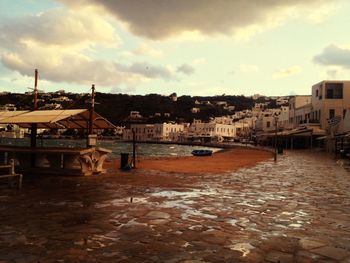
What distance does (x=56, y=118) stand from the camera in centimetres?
1834

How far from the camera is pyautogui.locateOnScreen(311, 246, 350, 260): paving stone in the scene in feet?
21.4

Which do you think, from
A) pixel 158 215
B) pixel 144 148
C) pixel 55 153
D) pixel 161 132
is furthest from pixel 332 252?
pixel 161 132

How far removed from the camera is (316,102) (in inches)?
2657

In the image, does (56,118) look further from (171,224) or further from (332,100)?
(332,100)

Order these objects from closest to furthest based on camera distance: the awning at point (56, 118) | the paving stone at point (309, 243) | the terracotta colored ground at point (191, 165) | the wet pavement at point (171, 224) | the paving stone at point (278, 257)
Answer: the paving stone at point (278, 257) < the wet pavement at point (171, 224) < the paving stone at point (309, 243) < the awning at point (56, 118) < the terracotta colored ground at point (191, 165)

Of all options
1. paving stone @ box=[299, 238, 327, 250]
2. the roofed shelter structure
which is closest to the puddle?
paving stone @ box=[299, 238, 327, 250]

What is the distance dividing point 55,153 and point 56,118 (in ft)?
6.74

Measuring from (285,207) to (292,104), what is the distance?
3133 inches

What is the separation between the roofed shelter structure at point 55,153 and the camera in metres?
19.0

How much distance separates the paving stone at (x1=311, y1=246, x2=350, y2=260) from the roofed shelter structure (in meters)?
13.9

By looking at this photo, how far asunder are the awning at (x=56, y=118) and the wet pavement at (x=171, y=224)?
490cm

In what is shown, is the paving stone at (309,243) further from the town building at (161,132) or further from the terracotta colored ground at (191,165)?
the town building at (161,132)

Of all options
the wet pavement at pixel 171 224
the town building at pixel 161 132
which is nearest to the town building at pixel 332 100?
the wet pavement at pixel 171 224

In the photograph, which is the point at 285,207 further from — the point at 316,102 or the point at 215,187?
the point at 316,102
